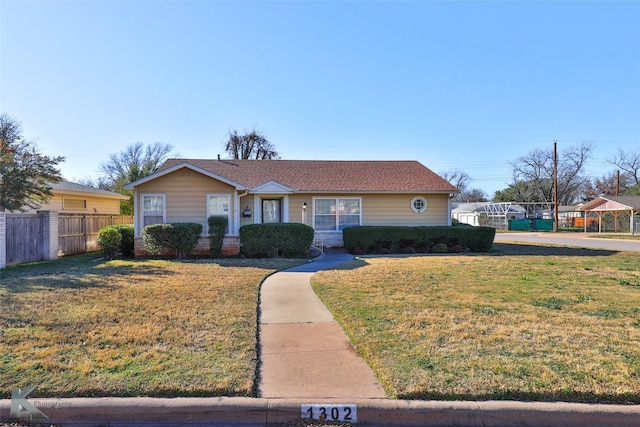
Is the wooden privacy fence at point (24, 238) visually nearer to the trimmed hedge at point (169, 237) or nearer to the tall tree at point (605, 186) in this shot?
the trimmed hedge at point (169, 237)

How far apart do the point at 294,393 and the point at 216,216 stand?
11.7m

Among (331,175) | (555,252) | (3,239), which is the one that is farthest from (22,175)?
(555,252)

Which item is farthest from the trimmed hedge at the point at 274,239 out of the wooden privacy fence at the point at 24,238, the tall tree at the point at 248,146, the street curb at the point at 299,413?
the tall tree at the point at 248,146

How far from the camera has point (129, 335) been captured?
191 inches

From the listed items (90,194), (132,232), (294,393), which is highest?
(90,194)

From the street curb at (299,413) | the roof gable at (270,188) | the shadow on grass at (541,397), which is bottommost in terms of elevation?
the street curb at (299,413)

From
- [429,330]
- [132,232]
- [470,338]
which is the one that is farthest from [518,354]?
[132,232]

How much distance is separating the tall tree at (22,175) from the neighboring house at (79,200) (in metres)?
3.71

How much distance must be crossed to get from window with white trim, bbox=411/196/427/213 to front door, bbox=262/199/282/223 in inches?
239

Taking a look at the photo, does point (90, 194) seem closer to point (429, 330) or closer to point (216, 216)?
point (216, 216)

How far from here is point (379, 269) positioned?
10.6m

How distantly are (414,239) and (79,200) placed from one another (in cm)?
1613

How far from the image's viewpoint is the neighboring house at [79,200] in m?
17.2

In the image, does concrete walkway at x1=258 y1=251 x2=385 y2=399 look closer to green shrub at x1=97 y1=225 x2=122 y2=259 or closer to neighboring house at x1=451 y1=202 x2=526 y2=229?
green shrub at x1=97 y1=225 x2=122 y2=259
